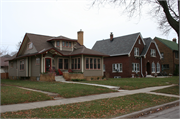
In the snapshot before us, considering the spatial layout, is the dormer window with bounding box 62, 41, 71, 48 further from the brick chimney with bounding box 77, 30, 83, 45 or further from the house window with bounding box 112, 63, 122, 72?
the house window with bounding box 112, 63, 122, 72

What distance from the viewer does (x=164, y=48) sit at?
130 ft

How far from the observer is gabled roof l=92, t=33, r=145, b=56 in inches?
1211

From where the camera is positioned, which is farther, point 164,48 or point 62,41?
point 164,48

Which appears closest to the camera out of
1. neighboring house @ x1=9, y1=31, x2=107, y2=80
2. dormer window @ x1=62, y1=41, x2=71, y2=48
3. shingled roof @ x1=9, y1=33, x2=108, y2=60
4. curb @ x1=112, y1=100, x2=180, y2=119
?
curb @ x1=112, y1=100, x2=180, y2=119

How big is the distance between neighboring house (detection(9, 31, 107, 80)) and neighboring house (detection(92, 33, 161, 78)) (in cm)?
650

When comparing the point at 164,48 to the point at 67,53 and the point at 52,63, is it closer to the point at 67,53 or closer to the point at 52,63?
the point at 67,53

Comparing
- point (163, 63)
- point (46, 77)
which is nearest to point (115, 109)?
point (46, 77)

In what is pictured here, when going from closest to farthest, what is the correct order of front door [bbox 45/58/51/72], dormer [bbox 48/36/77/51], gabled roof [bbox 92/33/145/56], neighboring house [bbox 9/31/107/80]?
front door [bbox 45/58/51/72] → neighboring house [bbox 9/31/107/80] → dormer [bbox 48/36/77/51] → gabled roof [bbox 92/33/145/56]

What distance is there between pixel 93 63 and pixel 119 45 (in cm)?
1021

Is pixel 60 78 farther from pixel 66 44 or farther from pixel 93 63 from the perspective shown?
pixel 66 44

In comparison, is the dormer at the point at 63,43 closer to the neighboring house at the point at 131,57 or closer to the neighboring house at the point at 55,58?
the neighboring house at the point at 55,58

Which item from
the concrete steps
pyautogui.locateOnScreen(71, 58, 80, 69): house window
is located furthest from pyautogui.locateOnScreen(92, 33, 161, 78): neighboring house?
the concrete steps

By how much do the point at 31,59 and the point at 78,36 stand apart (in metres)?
9.59

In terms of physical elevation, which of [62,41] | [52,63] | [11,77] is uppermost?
[62,41]
